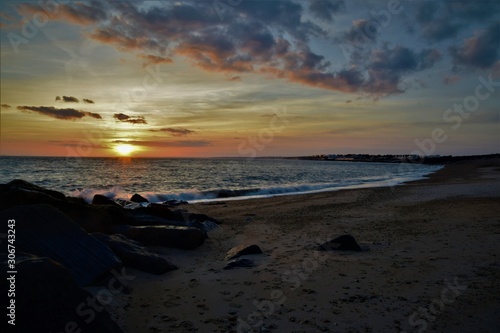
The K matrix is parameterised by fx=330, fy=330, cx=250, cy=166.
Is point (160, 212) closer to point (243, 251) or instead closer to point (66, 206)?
point (66, 206)

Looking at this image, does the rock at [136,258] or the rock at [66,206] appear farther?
the rock at [66,206]

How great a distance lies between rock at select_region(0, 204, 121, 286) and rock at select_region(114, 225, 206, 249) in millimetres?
3159

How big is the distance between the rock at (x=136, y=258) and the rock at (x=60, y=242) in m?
0.86

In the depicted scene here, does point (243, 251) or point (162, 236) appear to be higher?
point (162, 236)

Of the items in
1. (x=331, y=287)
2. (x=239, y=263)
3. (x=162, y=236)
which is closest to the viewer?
(x=331, y=287)

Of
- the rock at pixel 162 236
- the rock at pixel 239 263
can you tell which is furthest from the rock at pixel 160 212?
the rock at pixel 239 263

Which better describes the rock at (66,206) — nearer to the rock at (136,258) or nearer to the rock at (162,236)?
the rock at (162,236)

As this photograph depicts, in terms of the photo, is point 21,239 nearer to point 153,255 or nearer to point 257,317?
point 153,255

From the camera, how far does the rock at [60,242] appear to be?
5777mm

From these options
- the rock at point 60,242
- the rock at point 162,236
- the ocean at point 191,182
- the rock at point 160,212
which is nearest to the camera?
the rock at point 60,242

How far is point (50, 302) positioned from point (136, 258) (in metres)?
3.75

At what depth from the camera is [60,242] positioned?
20.0 feet

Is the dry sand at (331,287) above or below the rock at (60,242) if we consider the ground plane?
below

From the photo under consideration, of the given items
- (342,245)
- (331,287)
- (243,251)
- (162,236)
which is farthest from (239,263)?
Result: (342,245)
